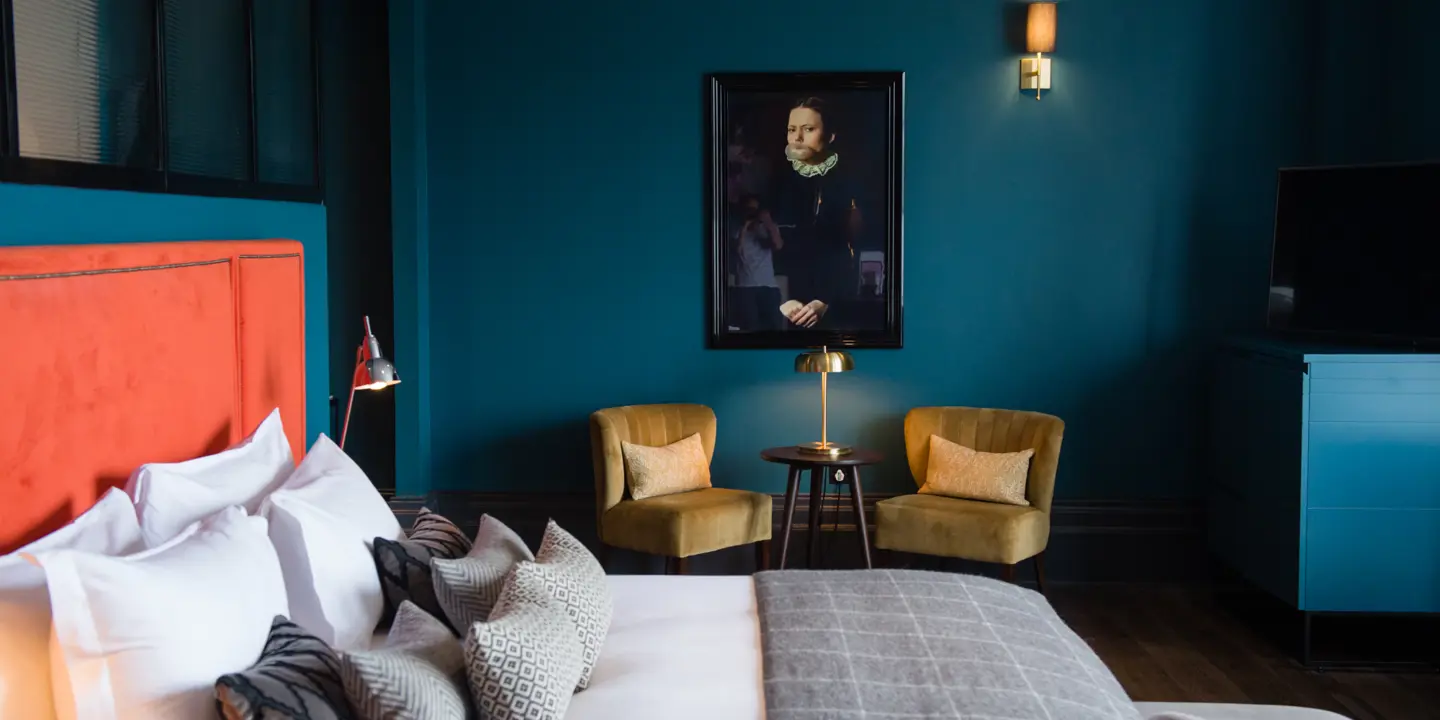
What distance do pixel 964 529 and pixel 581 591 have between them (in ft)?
8.19

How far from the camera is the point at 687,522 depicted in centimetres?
498

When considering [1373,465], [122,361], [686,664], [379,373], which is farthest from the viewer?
[1373,465]

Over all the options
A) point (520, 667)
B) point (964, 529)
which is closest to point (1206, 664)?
point (964, 529)

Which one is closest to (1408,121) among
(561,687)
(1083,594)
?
(1083,594)

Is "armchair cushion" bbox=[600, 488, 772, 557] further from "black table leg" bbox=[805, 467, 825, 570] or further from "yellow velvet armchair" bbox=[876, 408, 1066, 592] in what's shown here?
"yellow velvet armchair" bbox=[876, 408, 1066, 592]

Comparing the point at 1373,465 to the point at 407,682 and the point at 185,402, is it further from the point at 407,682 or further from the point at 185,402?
the point at 185,402

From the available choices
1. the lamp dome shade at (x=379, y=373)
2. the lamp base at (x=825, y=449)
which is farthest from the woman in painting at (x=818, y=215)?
the lamp dome shade at (x=379, y=373)

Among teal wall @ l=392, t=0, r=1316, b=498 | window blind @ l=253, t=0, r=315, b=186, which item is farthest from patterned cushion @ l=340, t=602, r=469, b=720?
teal wall @ l=392, t=0, r=1316, b=498

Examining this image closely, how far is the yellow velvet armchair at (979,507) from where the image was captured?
16.3 feet

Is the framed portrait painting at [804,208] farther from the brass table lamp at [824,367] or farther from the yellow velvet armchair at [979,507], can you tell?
the yellow velvet armchair at [979,507]

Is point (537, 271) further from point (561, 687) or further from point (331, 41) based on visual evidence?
point (561, 687)

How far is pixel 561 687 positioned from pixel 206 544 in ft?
2.43

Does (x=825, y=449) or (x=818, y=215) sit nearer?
(x=825, y=449)

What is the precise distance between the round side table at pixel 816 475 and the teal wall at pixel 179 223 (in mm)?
1913
